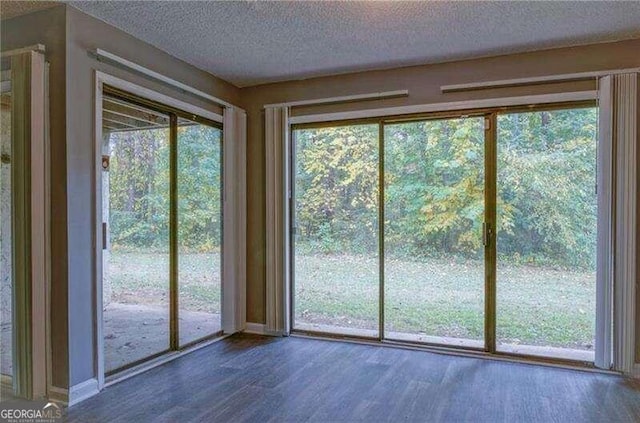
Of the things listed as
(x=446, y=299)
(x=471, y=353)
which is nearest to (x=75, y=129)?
(x=446, y=299)

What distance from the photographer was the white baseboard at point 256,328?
14.5 ft

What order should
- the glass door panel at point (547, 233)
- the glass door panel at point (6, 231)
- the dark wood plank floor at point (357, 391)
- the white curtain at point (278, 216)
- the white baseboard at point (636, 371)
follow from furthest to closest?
the white curtain at point (278, 216) → the glass door panel at point (547, 233) → the white baseboard at point (636, 371) → the glass door panel at point (6, 231) → the dark wood plank floor at point (357, 391)

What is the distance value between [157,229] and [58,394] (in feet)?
4.55

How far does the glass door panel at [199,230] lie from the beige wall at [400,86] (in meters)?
0.36

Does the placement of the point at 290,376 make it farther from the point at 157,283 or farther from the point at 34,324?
the point at 34,324

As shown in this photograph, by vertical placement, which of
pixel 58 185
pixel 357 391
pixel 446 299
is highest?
pixel 58 185

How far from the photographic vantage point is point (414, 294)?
401 centimetres

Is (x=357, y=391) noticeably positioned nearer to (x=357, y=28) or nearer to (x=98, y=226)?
(x=98, y=226)

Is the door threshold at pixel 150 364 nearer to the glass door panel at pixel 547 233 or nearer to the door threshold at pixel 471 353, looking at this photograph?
the door threshold at pixel 471 353

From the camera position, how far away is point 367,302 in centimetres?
417

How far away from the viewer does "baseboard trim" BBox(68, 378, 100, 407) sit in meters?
2.76

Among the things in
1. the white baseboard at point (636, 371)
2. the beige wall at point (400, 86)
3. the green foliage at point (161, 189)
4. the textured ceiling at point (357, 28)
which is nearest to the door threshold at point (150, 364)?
the beige wall at point (400, 86)

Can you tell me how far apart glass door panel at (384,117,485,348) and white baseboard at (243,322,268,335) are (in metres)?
1.27

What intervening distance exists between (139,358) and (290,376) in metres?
1.24
